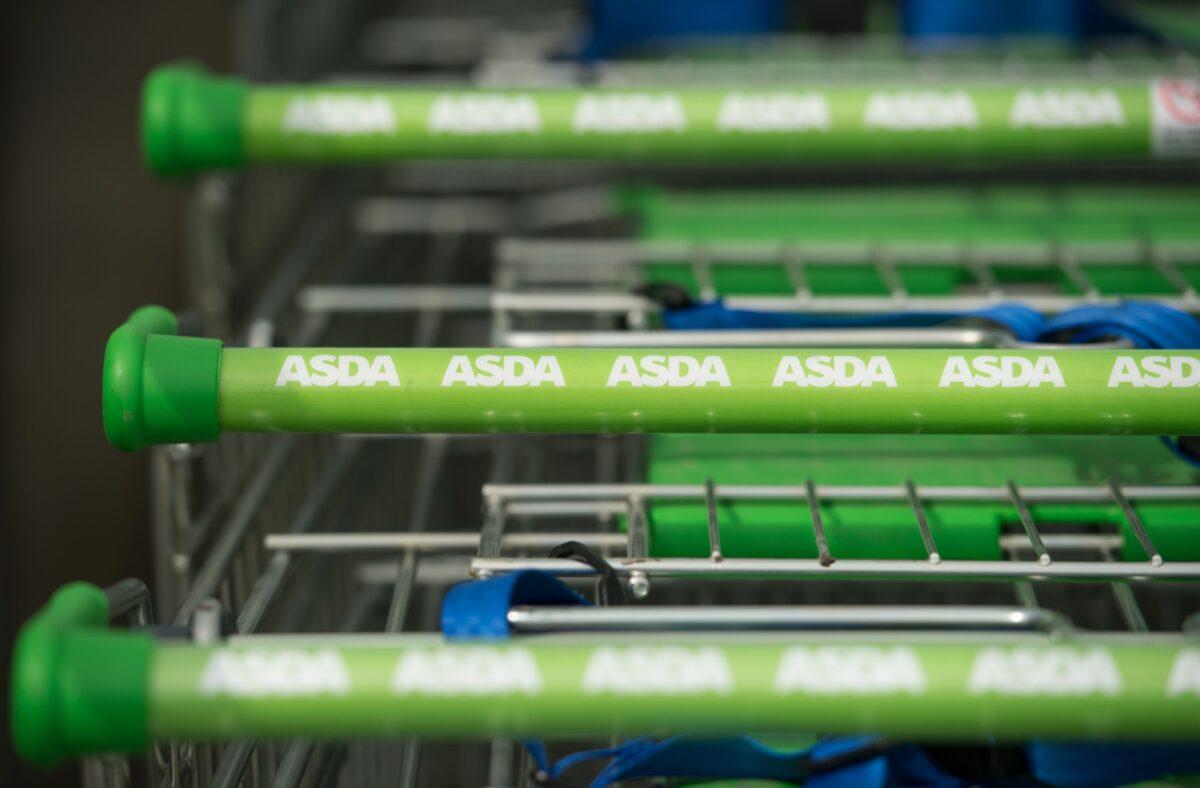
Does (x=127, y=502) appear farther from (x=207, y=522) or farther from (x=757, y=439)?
(x=757, y=439)

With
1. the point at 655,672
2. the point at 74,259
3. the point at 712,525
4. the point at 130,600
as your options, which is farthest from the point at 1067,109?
the point at 74,259

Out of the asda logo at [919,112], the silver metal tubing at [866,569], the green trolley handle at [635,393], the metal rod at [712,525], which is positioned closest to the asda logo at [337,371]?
the green trolley handle at [635,393]

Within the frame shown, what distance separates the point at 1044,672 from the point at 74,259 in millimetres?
2243

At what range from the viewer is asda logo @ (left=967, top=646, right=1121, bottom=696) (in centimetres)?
86

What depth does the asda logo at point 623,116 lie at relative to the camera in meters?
1.49

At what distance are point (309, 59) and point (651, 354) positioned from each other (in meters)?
1.25

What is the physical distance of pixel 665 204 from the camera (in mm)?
1787

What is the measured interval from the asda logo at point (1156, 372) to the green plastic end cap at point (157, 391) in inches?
23.7

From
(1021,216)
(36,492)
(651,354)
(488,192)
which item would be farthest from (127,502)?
(651,354)

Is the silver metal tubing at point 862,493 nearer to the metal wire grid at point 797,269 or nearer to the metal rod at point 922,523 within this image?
the metal rod at point 922,523

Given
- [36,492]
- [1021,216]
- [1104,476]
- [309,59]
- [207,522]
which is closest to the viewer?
[1104,476]

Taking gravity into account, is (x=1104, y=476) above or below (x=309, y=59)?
below

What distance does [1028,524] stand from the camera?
116 cm

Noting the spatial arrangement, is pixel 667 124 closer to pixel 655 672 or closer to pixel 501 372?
pixel 501 372
